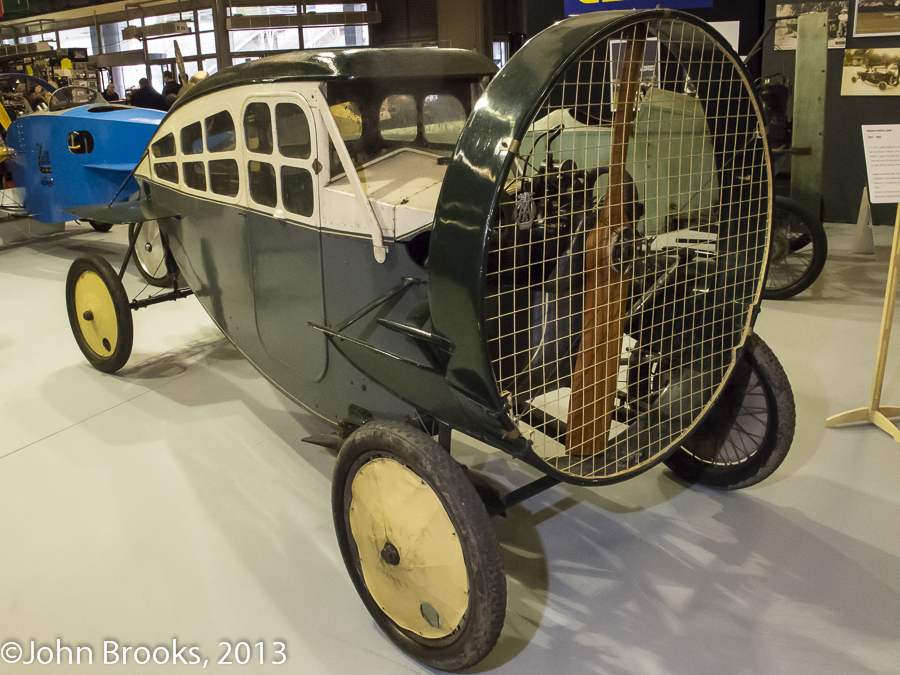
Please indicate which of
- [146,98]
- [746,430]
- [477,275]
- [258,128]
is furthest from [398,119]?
[146,98]

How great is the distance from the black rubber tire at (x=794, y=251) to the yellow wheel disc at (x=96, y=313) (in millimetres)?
4512

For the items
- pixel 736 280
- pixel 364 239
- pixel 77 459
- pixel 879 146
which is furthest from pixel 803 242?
pixel 77 459

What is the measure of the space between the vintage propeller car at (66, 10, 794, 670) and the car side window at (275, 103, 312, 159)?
0.01m

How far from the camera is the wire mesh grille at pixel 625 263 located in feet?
6.29

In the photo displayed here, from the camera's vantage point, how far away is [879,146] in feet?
10.5

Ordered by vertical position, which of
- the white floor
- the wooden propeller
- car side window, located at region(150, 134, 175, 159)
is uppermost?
car side window, located at region(150, 134, 175, 159)

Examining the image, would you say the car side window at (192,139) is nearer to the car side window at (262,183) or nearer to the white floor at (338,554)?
the car side window at (262,183)

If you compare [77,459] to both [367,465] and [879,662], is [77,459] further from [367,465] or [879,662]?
[879,662]

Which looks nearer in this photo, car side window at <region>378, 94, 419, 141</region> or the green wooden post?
car side window at <region>378, 94, 419, 141</region>

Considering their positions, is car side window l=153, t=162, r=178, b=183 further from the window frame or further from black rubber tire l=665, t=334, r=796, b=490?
black rubber tire l=665, t=334, r=796, b=490

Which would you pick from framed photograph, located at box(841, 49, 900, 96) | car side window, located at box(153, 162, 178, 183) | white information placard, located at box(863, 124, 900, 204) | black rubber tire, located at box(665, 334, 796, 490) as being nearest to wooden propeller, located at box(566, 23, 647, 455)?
black rubber tire, located at box(665, 334, 796, 490)

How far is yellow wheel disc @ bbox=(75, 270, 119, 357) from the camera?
4.17 metres

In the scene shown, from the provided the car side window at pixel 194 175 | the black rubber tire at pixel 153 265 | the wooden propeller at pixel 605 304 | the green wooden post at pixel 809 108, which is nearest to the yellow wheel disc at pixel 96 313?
the black rubber tire at pixel 153 265

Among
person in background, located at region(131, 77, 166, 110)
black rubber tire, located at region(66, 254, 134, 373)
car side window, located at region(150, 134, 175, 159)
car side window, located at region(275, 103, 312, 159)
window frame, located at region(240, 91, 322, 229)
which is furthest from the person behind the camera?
person in background, located at region(131, 77, 166, 110)
